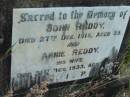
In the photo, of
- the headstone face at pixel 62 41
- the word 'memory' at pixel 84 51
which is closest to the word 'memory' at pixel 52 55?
the headstone face at pixel 62 41

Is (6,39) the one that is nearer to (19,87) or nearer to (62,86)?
(19,87)

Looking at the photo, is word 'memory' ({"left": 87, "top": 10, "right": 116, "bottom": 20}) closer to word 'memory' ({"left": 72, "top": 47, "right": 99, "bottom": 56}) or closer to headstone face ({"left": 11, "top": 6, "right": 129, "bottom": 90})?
headstone face ({"left": 11, "top": 6, "right": 129, "bottom": 90})

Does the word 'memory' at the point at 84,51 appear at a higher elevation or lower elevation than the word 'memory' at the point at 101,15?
lower

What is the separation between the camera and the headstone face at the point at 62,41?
2639mm

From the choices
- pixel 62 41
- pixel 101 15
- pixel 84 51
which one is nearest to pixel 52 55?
pixel 62 41

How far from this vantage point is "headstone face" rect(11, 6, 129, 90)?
2639 mm

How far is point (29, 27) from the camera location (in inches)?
103

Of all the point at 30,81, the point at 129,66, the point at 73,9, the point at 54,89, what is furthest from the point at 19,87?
the point at 129,66

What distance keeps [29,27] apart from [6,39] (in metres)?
0.19

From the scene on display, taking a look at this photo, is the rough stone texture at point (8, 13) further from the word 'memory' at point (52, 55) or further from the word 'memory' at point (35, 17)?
the word 'memory' at point (52, 55)

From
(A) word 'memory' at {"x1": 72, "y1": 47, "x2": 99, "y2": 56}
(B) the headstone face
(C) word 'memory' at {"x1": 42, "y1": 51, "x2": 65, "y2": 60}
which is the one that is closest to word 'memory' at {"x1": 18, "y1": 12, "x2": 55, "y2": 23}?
(B) the headstone face

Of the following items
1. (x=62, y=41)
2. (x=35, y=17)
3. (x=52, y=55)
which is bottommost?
(x=52, y=55)

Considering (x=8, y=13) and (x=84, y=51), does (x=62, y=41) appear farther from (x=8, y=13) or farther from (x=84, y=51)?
(x=8, y=13)

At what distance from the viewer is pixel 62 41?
286cm
